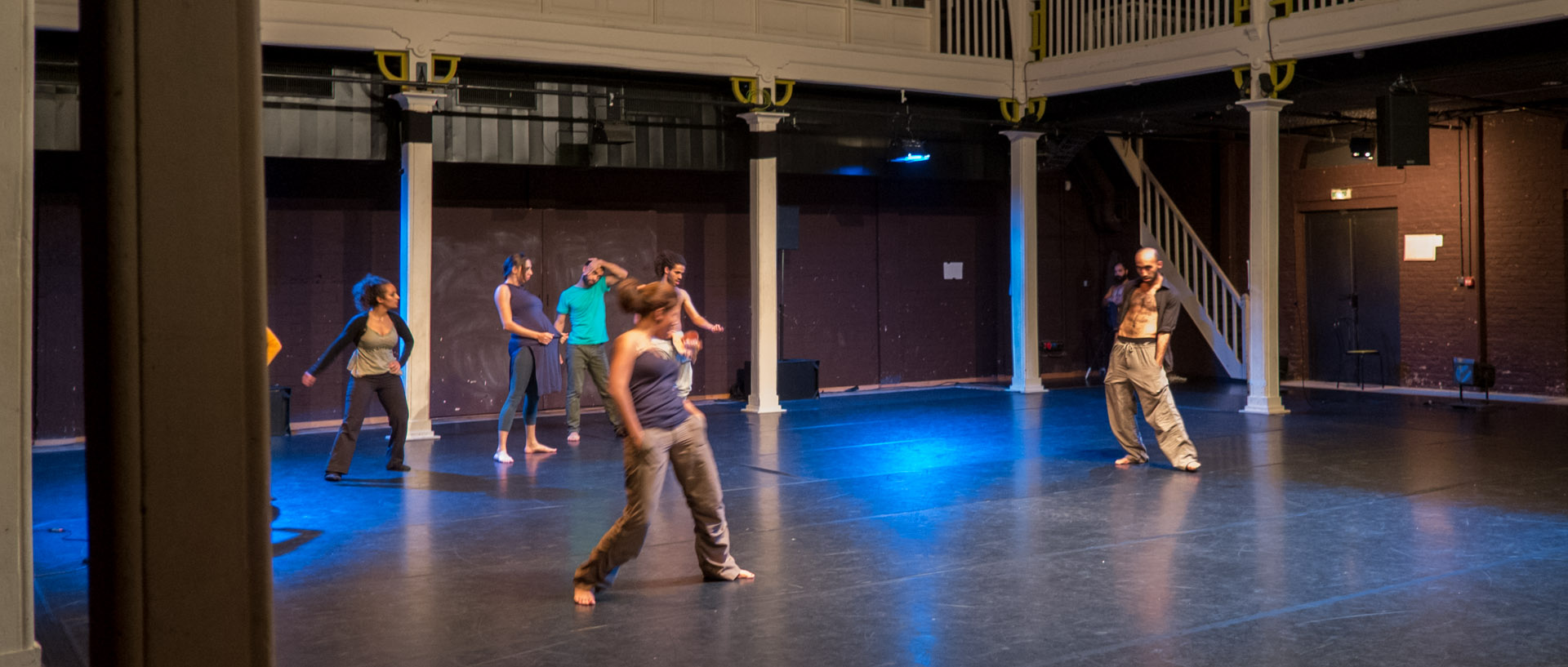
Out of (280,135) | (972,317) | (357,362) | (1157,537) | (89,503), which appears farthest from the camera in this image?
(972,317)

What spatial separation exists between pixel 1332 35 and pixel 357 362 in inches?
397

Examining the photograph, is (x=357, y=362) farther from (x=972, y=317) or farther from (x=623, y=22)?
(x=972, y=317)

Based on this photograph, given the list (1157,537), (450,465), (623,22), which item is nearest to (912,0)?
(623,22)

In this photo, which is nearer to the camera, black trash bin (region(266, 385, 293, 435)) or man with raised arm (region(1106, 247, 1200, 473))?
man with raised arm (region(1106, 247, 1200, 473))

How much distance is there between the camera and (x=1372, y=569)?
6.27 metres

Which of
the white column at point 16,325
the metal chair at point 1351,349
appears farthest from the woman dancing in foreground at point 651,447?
the metal chair at point 1351,349

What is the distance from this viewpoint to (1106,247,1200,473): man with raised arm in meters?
9.66

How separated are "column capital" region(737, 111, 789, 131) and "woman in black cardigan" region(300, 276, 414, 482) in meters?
5.87

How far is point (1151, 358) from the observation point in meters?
9.77

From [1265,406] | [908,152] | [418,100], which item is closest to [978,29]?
[908,152]

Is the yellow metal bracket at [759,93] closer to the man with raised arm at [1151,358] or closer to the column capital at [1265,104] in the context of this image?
the column capital at [1265,104]

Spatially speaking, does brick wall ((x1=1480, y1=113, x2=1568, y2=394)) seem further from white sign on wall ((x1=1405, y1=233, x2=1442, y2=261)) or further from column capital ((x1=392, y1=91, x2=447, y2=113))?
column capital ((x1=392, y1=91, x2=447, y2=113))

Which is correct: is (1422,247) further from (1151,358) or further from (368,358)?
(368,358)

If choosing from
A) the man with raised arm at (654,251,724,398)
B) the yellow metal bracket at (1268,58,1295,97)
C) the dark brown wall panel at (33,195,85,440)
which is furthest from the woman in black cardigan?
the yellow metal bracket at (1268,58,1295,97)
